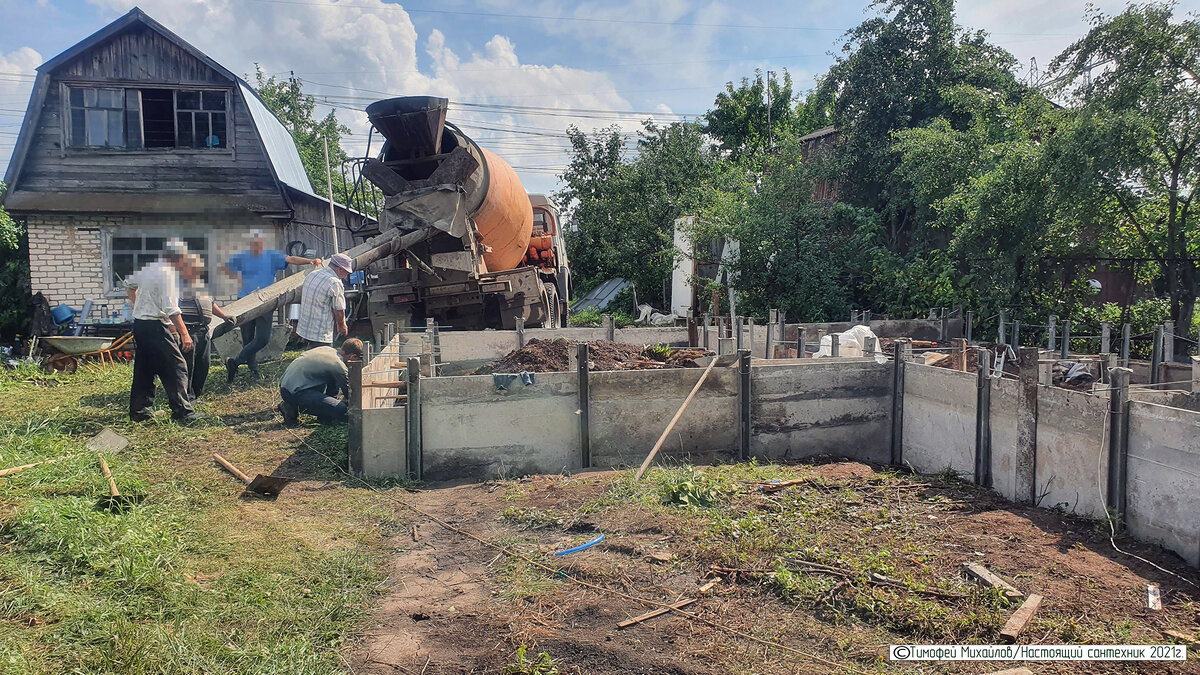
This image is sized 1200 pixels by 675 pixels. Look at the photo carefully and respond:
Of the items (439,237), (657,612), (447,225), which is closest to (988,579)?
(657,612)

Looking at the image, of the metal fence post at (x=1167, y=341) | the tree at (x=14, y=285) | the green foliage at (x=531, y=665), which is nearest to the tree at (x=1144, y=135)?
the metal fence post at (x=1167, y=341)

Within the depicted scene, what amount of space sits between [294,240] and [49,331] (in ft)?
14.9

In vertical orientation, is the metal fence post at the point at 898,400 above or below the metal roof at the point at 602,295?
below

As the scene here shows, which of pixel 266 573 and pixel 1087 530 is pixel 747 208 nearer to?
pixel 1087 530

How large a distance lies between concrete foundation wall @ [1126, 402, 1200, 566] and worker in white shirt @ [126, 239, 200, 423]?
7770mm

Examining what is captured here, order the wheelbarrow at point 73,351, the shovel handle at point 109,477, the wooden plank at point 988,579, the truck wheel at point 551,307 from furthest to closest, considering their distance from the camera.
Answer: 1. the truck wheel at point 551,307
2. the wheelbarrow at point 73,351
3. the shovel handle at point 109,477
4. the wooden plank at point 988,579

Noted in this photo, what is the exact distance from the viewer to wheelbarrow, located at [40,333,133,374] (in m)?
10.5

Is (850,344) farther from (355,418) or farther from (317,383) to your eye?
(317,383)

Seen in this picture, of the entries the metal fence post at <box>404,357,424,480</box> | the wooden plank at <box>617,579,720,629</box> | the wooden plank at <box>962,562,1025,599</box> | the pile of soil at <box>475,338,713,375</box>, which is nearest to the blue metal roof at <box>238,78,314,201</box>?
the pile of soil at <box>475,338,713,375</box>

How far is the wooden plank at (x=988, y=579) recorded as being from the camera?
3.61 metres

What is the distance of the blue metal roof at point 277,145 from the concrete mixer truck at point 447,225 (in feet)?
16.2

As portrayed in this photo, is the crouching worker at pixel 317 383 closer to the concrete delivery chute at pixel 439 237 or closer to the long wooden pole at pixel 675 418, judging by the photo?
the concrete delivery chute at pixel 439 237

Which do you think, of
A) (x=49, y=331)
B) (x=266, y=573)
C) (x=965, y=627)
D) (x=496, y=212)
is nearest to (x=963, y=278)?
(x=496, y=212)

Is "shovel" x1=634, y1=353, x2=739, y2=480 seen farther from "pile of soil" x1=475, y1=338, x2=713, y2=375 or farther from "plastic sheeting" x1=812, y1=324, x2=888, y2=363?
"plastic sheeting" x1=812, y1=324, x2=888, y2=363
